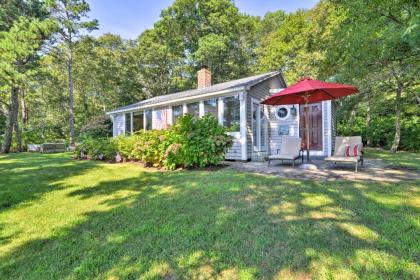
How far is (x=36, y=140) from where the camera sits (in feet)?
57.7

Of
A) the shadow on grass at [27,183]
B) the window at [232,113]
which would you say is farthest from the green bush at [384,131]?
the shadow on grass at [27,183]

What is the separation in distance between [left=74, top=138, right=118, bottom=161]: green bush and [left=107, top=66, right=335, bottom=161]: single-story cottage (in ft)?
9.06

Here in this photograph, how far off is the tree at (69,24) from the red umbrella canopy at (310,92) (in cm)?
1530

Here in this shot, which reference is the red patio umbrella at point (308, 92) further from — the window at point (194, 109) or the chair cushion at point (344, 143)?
the window at point (194, 109)

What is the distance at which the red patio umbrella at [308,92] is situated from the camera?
586 centimetres

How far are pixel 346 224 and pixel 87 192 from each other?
445 cm

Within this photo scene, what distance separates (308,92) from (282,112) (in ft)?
10.5

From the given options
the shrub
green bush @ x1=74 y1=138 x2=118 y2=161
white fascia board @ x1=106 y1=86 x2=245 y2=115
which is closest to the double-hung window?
white fascia board @ x1=106 y1=86 x2=245 y2=115

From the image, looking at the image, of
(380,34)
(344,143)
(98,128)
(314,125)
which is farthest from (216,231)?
(98,128)

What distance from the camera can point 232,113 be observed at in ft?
29.0

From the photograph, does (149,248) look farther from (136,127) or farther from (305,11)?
(305,11)

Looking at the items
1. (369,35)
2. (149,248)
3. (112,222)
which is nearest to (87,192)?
(112,222)

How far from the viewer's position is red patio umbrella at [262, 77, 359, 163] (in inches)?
231

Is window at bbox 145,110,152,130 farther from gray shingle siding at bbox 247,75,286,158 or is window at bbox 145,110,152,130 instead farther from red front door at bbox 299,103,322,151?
red front door at bbox 299,103,322,151
